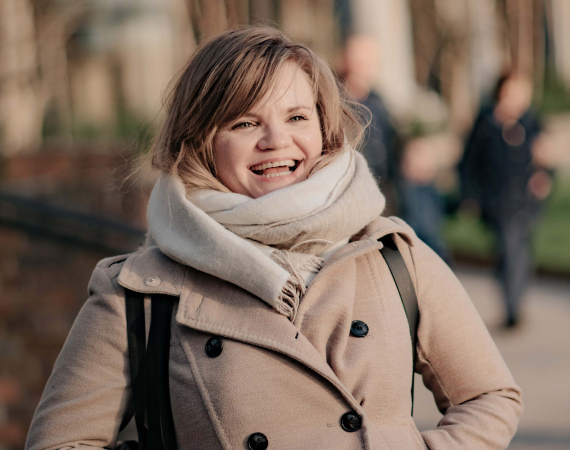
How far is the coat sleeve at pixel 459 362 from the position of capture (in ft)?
6.04

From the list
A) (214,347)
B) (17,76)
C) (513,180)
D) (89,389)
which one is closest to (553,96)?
(513,180)

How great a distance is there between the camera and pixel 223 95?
1917 mm

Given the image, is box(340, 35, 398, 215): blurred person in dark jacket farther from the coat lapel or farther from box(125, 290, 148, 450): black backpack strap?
box(125, 290, 148, 450): black backpack strap

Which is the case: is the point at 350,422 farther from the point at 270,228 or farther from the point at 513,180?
the point at 513,180

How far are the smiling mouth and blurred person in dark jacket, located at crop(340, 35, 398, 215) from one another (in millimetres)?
3156

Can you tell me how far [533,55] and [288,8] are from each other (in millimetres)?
6539

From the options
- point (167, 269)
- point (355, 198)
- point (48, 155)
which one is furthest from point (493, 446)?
point (48, 155)

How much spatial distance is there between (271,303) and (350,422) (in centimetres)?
34

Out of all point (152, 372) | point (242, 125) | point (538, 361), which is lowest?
point (538, 361)

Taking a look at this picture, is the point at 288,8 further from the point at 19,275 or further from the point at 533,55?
the point at 19,275

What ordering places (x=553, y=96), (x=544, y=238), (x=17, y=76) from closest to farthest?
(x=17, y=76), (x=544, y=238), (x=553, y=96)

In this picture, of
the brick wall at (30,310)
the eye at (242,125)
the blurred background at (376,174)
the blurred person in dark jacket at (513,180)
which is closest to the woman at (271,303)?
the eye at (242,125)

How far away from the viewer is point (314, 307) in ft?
5.95

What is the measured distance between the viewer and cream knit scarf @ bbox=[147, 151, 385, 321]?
1795 millimetres
